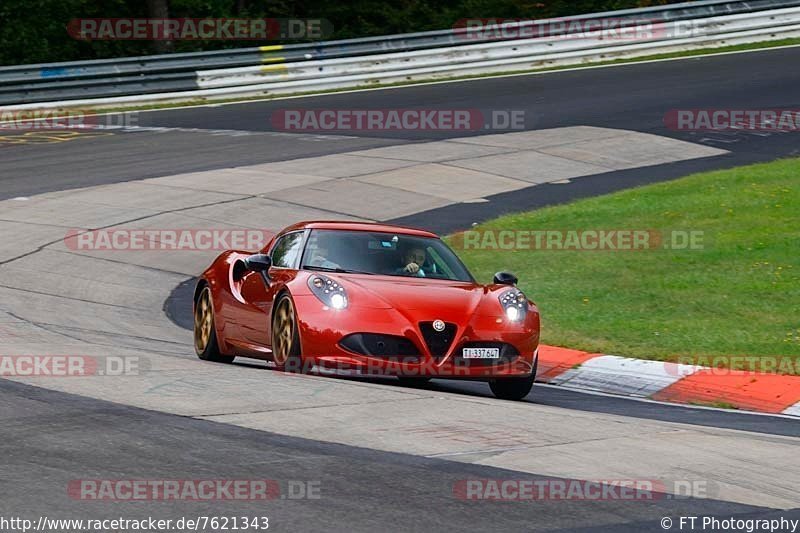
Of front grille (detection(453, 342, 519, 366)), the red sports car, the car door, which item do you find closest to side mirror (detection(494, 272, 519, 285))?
the red sports car

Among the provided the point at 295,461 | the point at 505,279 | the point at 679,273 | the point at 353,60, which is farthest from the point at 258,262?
the point at 353,60

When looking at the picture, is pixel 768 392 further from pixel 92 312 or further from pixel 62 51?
pixel 62 51

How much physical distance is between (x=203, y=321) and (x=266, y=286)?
134cm

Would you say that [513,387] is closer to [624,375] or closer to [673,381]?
[624,375]

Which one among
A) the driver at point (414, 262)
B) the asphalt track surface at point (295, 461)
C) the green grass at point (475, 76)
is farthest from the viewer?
the green grass at point (475, 76)

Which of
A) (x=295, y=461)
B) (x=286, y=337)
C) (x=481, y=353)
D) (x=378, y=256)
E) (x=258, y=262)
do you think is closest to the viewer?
(x=295, y=461)

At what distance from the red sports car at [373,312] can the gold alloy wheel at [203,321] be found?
12 centimetres

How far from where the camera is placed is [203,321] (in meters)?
12.2

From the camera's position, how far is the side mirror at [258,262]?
36.1 feet

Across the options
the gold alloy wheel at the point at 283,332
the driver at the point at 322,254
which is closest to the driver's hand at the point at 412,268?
the driver at the point at 322,254

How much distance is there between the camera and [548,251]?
57.0 feet

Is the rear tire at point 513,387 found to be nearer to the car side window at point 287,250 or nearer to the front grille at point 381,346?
the front grille at point 381,346

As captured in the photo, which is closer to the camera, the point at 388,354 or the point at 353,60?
the point at 388,354

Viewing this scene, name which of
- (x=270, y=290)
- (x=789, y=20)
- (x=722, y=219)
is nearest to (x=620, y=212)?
(x=722, y=219)
